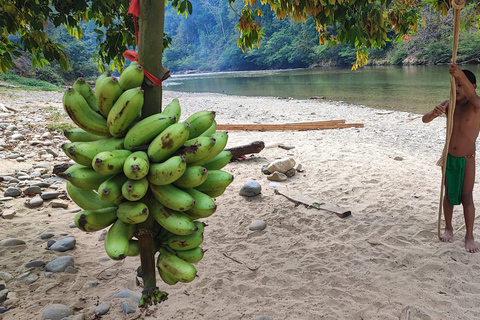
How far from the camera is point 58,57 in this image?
11.9 ft

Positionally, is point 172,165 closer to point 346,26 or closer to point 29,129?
point 346,26

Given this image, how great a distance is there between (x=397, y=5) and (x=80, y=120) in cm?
378

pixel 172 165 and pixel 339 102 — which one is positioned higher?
pixel 172 165

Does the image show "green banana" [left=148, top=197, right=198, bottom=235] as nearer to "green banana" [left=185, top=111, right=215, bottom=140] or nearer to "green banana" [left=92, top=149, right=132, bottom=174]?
"green banana" [left=92, top=149, right=132, bottom=174]

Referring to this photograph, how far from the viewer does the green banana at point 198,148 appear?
123cm

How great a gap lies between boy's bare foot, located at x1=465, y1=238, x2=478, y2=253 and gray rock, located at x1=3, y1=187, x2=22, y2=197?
5360mm

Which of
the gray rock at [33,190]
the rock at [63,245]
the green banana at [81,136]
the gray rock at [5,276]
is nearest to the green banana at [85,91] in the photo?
the green banana at [81,136]

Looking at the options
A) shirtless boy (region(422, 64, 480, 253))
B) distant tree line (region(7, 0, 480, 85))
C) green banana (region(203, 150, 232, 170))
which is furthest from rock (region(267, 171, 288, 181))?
green banana (region(203, 150, 232, 170))

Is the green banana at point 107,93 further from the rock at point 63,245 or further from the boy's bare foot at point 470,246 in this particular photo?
the boy's bare foot at point 470,246

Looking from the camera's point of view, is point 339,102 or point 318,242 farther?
point 339,102

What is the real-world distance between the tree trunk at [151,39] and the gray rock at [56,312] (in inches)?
76.0

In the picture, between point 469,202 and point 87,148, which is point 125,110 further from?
point 469,202

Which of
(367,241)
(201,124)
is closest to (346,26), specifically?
(367,241)

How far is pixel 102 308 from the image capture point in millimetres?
2465
